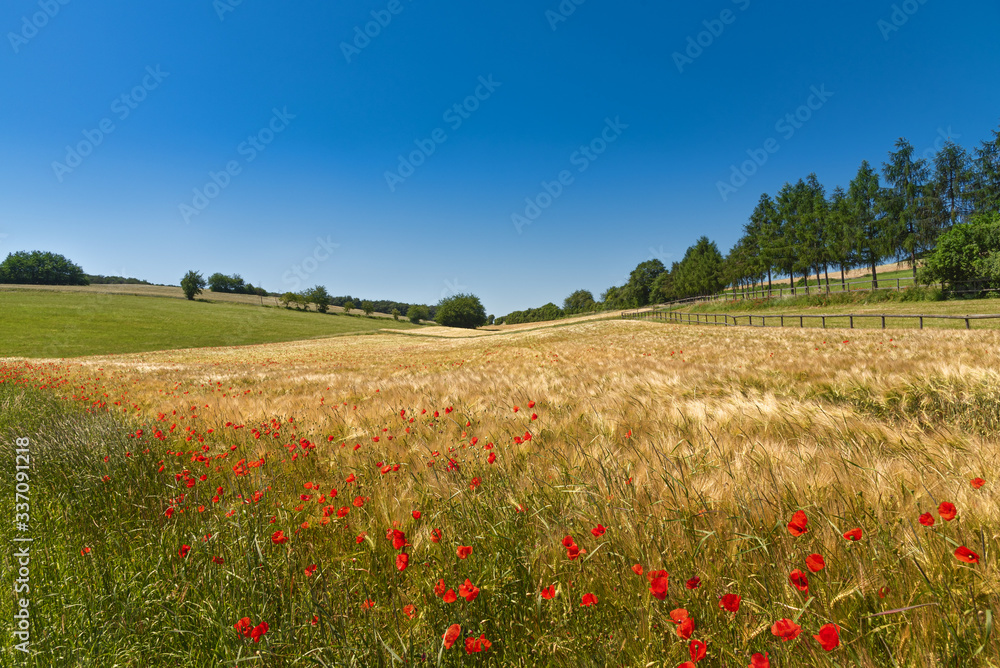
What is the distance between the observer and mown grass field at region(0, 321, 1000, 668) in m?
1.35

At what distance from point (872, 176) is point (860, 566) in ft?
229

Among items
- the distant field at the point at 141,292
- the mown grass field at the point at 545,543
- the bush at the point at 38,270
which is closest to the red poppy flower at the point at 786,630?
the mown grass field at the point at 545,543

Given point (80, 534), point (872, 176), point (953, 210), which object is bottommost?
point (80, 534)

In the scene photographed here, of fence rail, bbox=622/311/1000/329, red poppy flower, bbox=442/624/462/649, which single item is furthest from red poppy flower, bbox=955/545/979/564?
fence rail, bbox=622/311/1000/329

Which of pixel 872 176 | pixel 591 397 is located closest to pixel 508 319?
pixel 872 176

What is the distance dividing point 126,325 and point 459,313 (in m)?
71.4

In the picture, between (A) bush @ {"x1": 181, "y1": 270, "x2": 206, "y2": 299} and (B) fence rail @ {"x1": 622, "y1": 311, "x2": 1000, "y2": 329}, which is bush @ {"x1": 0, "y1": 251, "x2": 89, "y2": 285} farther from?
(B) fence rail @ {"x1": 622, "y1": 311, "x2": 1000, "y2": 329}

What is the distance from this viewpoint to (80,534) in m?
2.49

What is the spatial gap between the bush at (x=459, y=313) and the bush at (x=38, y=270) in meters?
106

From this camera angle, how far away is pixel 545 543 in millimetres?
1853

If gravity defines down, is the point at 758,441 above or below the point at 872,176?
below

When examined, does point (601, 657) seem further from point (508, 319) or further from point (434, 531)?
point (508, 319)

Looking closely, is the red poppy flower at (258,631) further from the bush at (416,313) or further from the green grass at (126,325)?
the bush at (416,313)

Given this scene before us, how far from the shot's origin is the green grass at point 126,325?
135 feet
